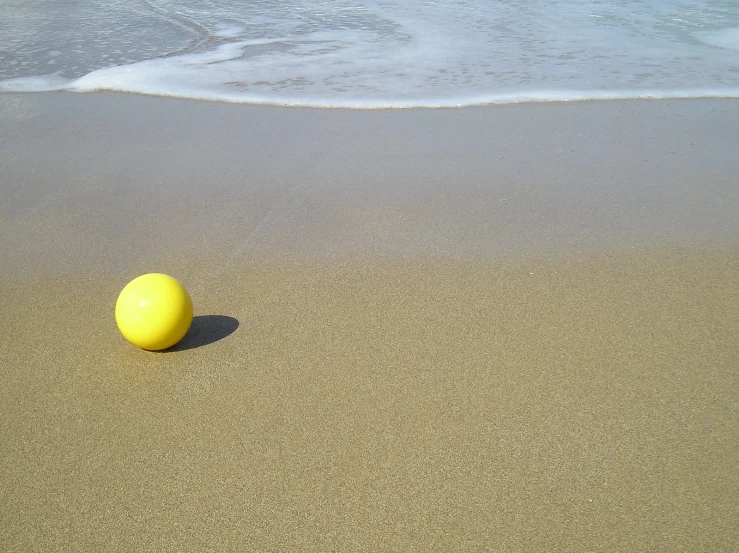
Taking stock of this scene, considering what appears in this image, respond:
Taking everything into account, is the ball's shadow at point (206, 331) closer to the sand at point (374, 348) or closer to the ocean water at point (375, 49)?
the sand at point (374, 348)

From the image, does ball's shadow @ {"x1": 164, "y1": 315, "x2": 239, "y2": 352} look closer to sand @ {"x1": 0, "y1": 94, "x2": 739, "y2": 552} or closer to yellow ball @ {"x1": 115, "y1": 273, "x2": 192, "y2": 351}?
sand @ {"x1": 0, "y1": 94, "x2": 739, "y2": 552}

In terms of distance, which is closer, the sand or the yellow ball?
the sand

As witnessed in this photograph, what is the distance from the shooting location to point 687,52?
1149cm

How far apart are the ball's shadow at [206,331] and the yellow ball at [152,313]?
17 cm

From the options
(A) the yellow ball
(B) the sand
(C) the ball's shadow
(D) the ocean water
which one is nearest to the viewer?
(B) the sand

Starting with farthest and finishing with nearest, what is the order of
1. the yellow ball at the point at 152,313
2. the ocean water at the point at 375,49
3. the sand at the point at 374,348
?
1. the ocean water at the point at 375,49
2. the yellow ball at the point at 152,313
3. the sand at the point at 374,348

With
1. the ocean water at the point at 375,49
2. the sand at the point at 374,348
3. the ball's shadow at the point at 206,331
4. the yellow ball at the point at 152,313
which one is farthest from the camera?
the ocean water at the point at 375,49

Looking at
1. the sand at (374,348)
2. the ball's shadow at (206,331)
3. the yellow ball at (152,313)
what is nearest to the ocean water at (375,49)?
the sand at (374,348)

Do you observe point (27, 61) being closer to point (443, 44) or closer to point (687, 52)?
point (443, 44)

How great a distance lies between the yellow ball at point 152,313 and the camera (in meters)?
4.08

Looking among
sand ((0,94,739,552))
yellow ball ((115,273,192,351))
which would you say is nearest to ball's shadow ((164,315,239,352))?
sand ((0,94,739,552))

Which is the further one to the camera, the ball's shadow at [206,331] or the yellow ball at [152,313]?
the ball's shadow at [206,331]

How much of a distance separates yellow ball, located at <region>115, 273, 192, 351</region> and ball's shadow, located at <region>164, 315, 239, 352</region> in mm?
173

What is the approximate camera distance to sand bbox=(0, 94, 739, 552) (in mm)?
3186
